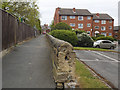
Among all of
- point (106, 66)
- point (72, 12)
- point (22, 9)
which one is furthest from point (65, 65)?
point (72, 12)

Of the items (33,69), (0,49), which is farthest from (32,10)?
(33,69)

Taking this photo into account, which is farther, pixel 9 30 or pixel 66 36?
pixel 66 36

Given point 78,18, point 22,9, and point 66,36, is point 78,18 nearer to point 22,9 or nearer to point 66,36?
point 22,9

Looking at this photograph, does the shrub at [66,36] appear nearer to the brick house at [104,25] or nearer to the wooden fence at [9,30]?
the wooden fence at [9,30]

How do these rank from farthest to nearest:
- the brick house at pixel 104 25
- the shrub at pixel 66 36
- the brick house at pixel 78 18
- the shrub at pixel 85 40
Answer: the brick house at pixel 104 25
the brick house at pixel 78 18
the shrub at pixel 85 40
the shrub at pixel 66 36

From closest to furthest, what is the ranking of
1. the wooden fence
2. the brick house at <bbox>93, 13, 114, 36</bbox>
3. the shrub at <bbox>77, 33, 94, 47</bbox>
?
the wooden fence, the shrub at <bbox>77, 33, 94, 47</bbox>, the brick house at <bbox>93, 13, 114, 36</bbox>

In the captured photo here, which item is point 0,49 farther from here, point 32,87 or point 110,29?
point 110,29

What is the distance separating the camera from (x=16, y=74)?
495 centimetres

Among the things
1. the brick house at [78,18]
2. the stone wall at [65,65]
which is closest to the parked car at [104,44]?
the stone wall at [65,65]

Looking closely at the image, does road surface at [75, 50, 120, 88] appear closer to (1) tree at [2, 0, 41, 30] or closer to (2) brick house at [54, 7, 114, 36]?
(1) tree at [2, 0, 41, 30]

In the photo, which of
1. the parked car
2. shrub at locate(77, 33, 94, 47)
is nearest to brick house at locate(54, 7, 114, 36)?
shrub at locate(77, 33, 94, 47)

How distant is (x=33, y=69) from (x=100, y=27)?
5591 cm

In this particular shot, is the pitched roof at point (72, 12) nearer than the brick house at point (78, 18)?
No

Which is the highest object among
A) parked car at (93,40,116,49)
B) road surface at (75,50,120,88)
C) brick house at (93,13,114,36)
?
brick house at (93,13,114,36)
